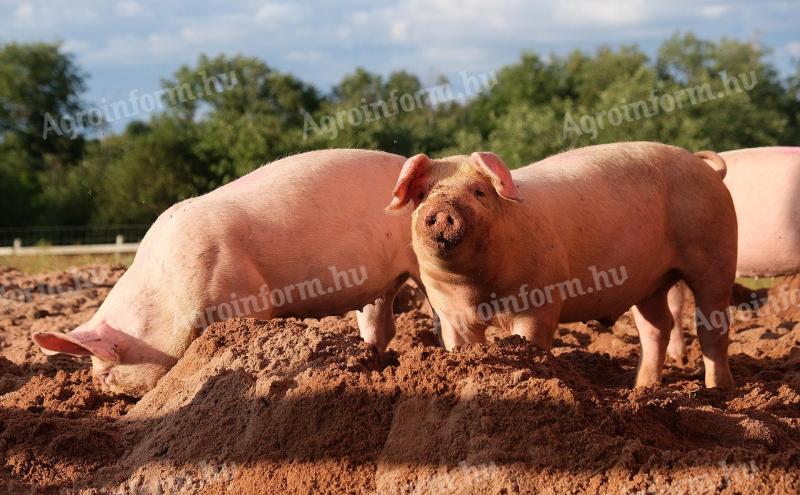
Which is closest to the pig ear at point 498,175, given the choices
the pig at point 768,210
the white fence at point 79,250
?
the pig at point 768,210

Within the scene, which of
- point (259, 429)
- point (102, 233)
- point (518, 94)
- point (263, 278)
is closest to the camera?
point (259, 429)

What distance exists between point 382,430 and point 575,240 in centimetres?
225

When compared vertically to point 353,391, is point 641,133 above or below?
below

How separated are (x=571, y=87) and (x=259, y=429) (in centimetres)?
4781

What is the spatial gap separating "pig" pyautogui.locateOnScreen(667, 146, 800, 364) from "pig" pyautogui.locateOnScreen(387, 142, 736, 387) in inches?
109

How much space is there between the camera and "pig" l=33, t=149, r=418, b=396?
228 inches

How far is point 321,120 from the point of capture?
3719 centimetres

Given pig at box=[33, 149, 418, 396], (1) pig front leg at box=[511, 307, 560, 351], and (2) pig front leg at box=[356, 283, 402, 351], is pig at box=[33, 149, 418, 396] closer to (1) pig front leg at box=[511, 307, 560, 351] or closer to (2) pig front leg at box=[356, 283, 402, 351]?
(2) pig front leg at box=[356, 283, 402, 351]

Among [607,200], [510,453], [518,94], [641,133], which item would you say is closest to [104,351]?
[510,453]

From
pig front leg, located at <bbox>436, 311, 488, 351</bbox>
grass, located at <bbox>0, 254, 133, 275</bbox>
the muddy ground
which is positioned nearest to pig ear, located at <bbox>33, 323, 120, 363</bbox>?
the muddy ground

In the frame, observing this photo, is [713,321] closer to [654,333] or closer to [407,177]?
[654,333]

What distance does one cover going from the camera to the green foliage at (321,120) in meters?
33.7

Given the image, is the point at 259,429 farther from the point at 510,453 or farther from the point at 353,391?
the point at 510,453

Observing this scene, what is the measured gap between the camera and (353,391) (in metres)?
4.34
